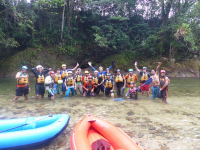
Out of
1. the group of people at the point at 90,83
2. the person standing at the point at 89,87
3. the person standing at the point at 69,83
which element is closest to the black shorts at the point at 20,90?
the group of people at the point at 90,83

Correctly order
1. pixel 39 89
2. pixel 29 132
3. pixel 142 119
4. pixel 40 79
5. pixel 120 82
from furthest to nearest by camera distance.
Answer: pixel 120 82
pixel 39 89
pixel 40 79
pixel 142 119
pixel 29 132

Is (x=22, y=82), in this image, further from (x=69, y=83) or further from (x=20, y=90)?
(x=69, y=83)

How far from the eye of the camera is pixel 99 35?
1767 centimetres

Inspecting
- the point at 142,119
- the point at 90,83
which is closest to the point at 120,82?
the point at 90,83

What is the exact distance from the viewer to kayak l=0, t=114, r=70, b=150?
105 inches

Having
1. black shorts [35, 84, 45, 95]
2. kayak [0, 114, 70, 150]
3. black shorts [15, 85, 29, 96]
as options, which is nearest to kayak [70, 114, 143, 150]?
kayak [0, 114, 70, 150]

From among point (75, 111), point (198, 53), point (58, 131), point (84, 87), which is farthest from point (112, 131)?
point (198, 53)

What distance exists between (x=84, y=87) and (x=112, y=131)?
15.1ft

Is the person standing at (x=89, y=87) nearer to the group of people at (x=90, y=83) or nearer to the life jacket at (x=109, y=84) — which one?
the group of people at (x=90, y=83)

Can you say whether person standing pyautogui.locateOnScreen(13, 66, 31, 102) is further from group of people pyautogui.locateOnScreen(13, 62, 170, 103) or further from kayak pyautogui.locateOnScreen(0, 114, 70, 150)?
kayak pyautogui.locateOnScreen(0, 114, 70, 150)

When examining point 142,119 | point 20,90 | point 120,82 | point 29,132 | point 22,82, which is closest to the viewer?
point 29,132

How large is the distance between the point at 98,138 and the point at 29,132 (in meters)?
1.33

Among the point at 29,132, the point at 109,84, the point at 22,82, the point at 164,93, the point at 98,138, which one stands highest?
the point at 22,82

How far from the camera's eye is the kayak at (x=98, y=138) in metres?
2.48
